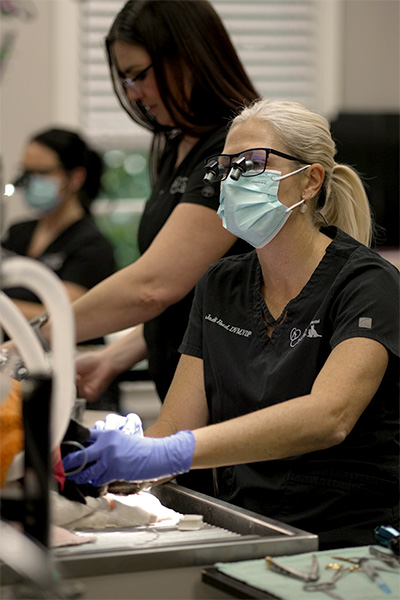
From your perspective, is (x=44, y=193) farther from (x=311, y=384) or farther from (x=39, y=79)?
(x=311, y=384)

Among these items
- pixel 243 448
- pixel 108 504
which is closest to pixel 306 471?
pixel 243 448

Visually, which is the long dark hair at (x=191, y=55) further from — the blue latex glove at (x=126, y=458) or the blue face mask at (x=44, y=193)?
the blue face mask at (x=44, y=193)

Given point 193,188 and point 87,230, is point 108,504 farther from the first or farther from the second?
point 87,230

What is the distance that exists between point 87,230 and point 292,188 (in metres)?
2.17

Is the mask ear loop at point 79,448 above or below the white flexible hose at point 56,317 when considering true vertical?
below

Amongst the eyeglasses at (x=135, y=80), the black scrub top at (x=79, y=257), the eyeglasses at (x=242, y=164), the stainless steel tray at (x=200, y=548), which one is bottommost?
the black scrub top at (x=79, y=257)

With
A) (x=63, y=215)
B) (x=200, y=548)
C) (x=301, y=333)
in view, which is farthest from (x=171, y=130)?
(x=63, y=215)

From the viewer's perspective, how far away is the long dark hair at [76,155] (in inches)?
157

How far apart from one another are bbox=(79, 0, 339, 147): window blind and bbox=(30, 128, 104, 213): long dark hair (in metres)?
0.62

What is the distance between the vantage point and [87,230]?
12.8 ft

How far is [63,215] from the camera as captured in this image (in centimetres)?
400

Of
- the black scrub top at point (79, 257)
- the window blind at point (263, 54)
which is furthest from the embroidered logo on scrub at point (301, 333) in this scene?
the window blind at point (263, 54)

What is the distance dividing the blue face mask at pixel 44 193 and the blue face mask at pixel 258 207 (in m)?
2.26

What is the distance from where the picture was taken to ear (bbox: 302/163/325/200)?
6.05ft
